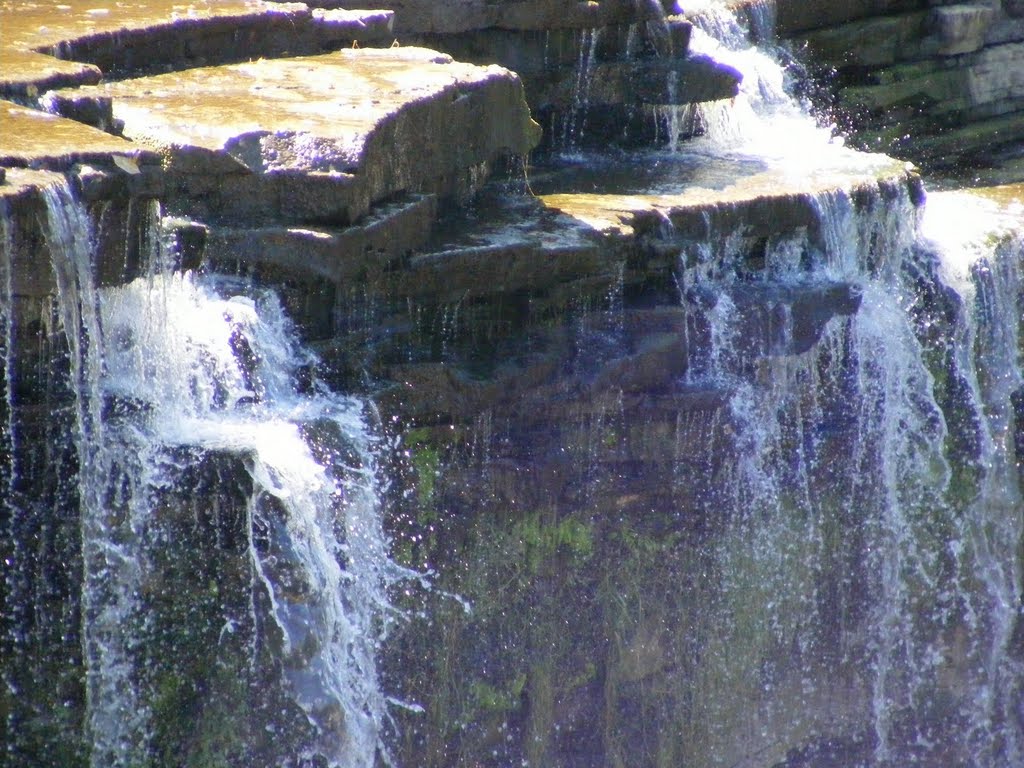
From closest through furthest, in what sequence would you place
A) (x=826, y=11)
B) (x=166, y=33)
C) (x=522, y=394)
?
(x=522, y=394) → (x=166, y=33) → (x=826, y=11)

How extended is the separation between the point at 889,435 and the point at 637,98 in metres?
2.21

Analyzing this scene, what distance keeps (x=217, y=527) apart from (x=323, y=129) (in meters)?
1.51

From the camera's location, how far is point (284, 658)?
552 centimetres

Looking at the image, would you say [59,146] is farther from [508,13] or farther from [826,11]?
[826,11]

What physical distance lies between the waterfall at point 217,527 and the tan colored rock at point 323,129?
1.24 feet

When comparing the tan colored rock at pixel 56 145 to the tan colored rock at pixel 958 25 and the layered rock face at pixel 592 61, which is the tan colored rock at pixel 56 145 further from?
the tan colored rock at pixel 958 25

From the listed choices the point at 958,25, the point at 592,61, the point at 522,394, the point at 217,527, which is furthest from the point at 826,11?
the point at 217,527

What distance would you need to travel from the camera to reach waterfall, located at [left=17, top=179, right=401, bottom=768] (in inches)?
206

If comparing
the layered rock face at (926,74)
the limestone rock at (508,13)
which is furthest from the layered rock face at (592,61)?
the layered rock face at (926,74)

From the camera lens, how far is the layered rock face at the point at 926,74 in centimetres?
Answer: 967

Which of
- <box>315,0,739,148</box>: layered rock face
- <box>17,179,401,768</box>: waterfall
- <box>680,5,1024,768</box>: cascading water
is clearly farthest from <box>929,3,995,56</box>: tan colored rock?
<box>17,179,401,768</box>: waterfall

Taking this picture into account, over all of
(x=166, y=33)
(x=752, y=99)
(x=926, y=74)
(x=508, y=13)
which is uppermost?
(x=508, y=13)

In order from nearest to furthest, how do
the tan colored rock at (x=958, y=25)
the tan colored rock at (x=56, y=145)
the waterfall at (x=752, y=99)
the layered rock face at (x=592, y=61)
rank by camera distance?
the tan colored rock at (x=56, y=145)
the layered rock face at (x=592, y=61)
the waterfall at (x=752, y=99)
the tan colored rock at (x=958, y=25)

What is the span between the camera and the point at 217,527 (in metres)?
5.39
